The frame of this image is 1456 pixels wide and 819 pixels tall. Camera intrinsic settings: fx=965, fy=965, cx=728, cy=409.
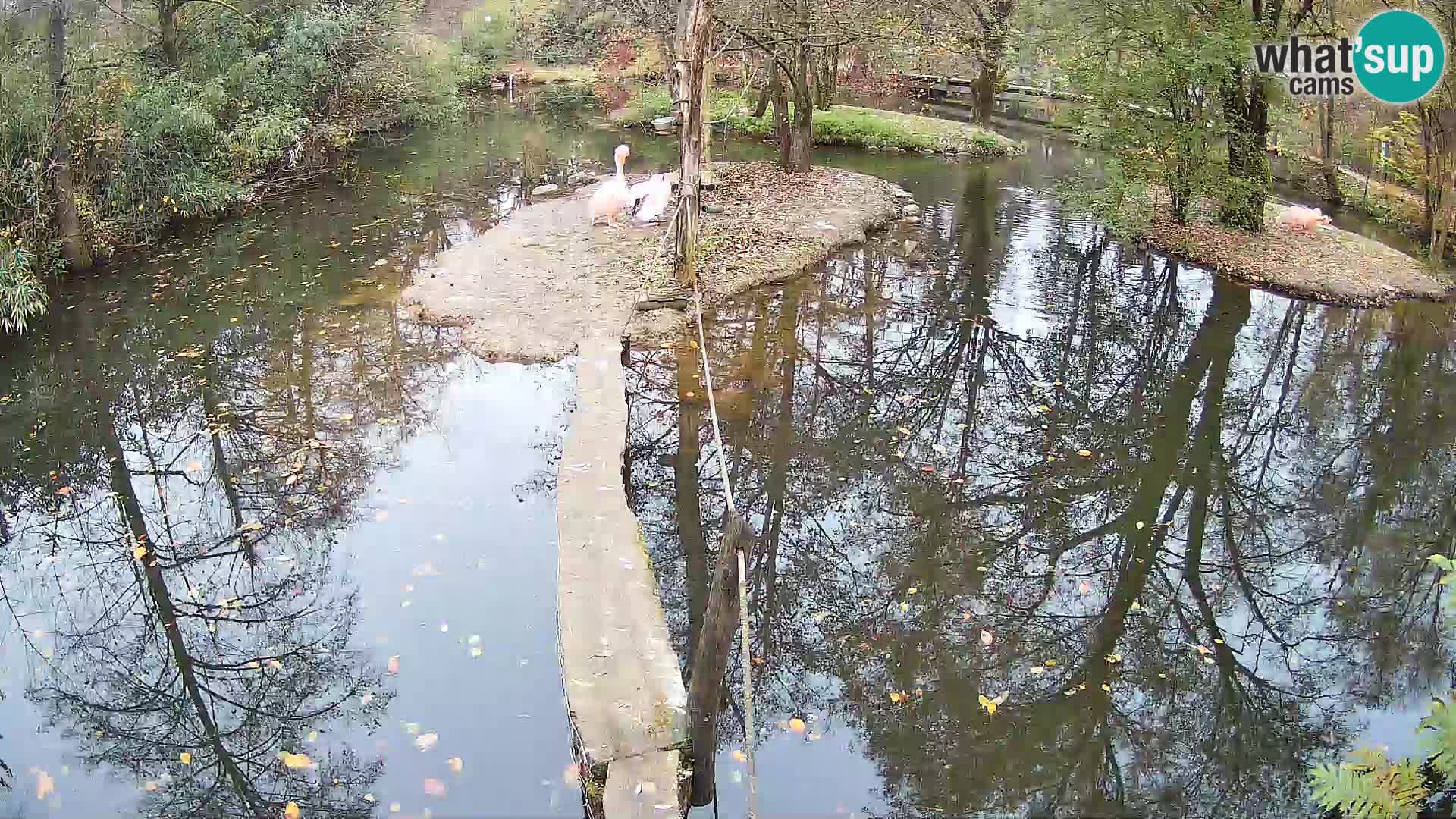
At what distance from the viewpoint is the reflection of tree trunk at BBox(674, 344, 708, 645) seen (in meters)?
5.79

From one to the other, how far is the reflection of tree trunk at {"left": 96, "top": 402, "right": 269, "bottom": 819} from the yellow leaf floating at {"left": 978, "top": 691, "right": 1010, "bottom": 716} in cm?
346

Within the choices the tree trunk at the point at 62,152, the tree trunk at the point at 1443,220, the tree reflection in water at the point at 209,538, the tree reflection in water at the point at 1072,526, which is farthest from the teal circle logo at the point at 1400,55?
the tree trunk at the point at 62,152

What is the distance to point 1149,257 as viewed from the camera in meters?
13.2

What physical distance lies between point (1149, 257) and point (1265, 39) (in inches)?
115

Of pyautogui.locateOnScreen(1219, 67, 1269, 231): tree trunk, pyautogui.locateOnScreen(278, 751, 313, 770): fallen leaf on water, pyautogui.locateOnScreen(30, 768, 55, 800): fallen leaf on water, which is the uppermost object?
pyautogui.locateOnScreen(1219, 67, 1269, 231): tree trunk

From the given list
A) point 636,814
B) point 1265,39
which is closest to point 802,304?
point 1265,39

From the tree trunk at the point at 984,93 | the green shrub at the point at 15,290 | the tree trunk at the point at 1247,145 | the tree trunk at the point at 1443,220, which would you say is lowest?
the green shrub at the point at 15,290

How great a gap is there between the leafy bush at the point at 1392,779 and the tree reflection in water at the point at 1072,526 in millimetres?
710

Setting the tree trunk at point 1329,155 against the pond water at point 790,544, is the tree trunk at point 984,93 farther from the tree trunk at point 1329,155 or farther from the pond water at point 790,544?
the pond water at point 790,544

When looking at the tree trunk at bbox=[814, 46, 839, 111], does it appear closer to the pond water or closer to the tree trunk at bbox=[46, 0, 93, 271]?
the pond water

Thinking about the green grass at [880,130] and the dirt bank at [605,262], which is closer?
the dirt bank at [605,262]

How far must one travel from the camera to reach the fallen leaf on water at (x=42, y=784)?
4426 millimetres

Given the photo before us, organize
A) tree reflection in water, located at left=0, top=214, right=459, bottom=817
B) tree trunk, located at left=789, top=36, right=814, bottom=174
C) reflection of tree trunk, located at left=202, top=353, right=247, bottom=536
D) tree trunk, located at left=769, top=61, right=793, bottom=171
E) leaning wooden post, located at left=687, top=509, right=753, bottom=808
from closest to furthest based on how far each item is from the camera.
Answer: leaning wooden post, located at left=687, top=509, right=753, bottom=808, tree reflection in water, located at left=0, top=214, right=459, bottom=817, reflection of tree trunk, located at left=202, top=353, right=247, bottom=536, tree trunk, located at left=789, top=36, right=814, bottom=174, tree trunk, located at left=769, top=61, right=793, bottom=171

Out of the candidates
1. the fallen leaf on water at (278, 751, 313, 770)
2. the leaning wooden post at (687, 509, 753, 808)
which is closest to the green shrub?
the fallen leaf on water at (278, 751, 313, 770)
